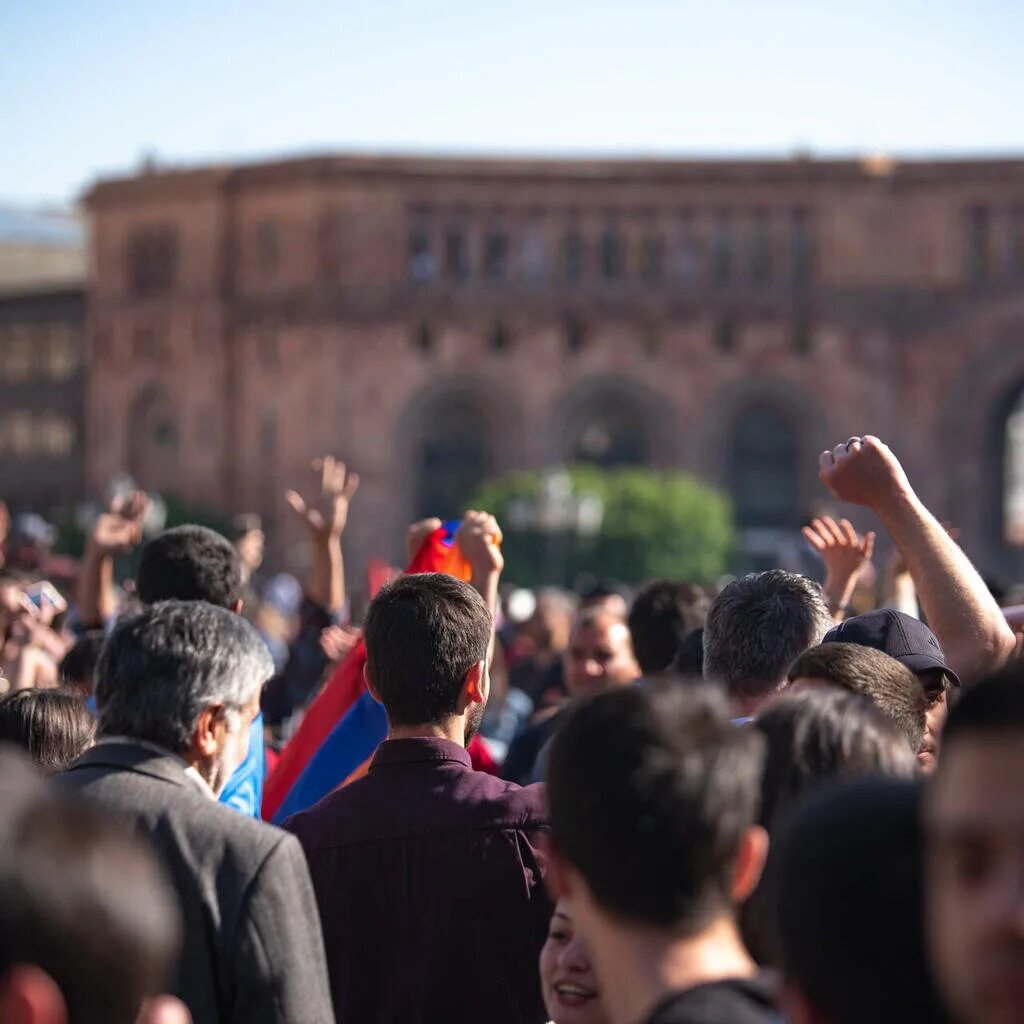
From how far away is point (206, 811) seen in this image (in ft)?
10.8

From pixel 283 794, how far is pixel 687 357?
40935 millimetres

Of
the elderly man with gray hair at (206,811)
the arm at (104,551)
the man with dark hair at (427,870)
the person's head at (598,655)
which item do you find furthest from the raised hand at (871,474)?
the arm at (104,551)

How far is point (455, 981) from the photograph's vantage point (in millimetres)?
3818

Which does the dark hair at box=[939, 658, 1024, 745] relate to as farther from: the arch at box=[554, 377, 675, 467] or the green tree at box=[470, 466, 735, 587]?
the arch at box=[554, 377, 675, 467]

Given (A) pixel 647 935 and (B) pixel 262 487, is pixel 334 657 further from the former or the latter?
(B) pixel 262 487

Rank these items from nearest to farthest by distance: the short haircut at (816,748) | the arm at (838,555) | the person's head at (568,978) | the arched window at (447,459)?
the short haircut at (816,748) < the person's head at (568,978) < the arm at (838,555) < the arched window at (447,459)

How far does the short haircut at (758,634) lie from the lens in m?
4.20

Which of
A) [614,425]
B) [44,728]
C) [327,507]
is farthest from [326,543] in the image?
[614,425]

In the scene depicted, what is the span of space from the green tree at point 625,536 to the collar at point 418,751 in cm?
3445

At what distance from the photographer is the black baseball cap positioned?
428 centimetres

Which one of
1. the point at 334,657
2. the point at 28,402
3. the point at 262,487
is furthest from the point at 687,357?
the point at 334,657

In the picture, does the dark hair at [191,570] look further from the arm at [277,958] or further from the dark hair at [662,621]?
the arm at [277,958]

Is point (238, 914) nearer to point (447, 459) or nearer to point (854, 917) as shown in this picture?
point (854, 917)

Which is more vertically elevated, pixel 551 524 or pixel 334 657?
pixel 334 657
